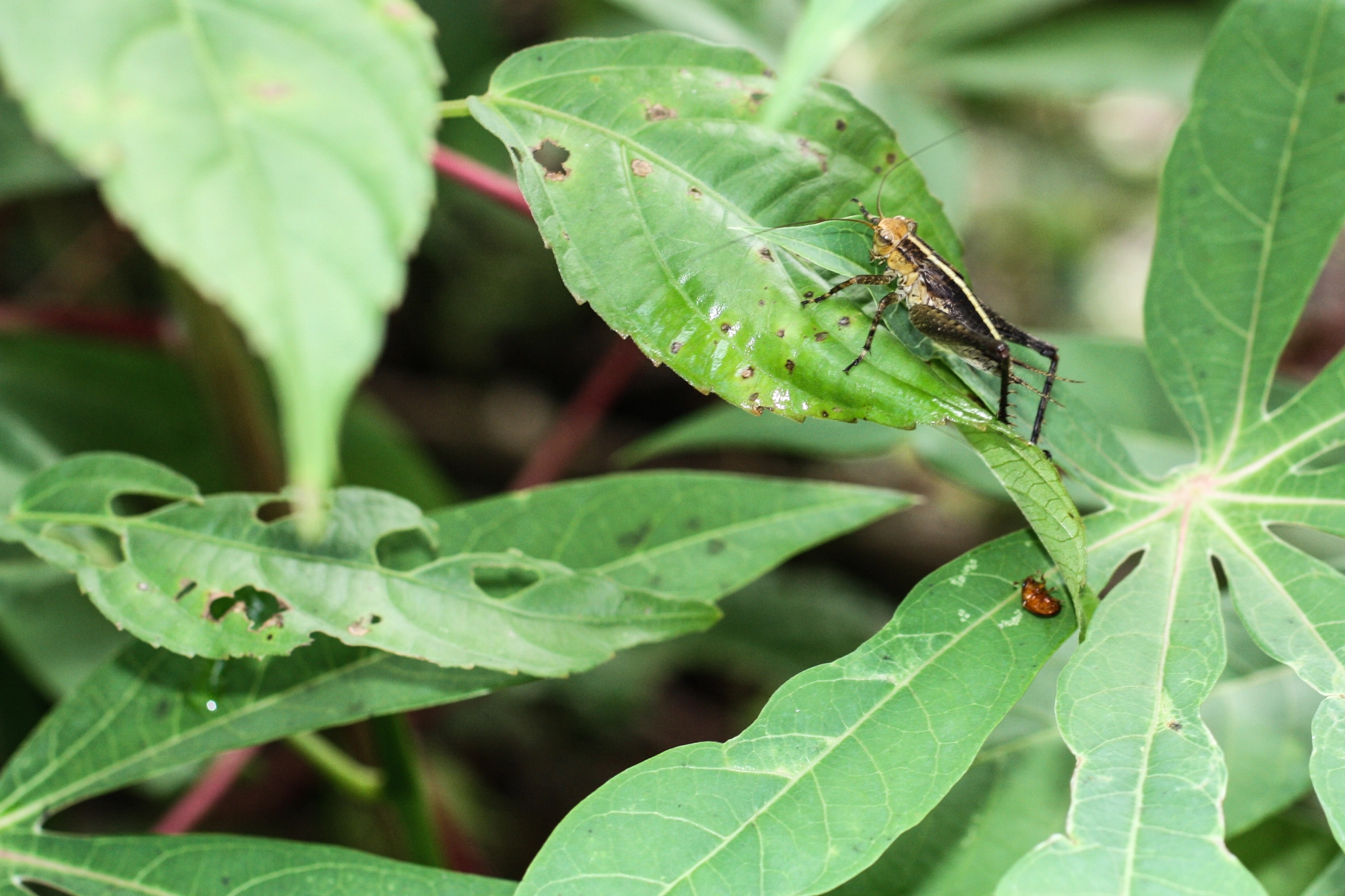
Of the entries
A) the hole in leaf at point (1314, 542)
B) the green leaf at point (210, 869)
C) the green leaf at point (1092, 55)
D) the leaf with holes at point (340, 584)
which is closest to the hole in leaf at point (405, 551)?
the leaf with holes at point (340, 584)

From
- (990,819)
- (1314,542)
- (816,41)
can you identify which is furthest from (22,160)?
(1314,542)

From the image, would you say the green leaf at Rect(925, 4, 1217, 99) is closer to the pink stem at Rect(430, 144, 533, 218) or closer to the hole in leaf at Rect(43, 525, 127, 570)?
the pink stem at Rect(430, 144, 533, 218)

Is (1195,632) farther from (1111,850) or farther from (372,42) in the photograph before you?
(372,42)

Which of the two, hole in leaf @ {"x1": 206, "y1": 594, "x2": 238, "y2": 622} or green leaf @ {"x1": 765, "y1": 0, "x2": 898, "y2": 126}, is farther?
hole in leaf @ {"x1": 206, "y1": 594, "x2": 238, "y2": 622}

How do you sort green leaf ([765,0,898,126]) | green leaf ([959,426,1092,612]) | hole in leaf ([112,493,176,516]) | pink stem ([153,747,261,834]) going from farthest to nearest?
hole in leaf ([112,493,176,516]) → pink stem ([153,747,261,834]) → green leaf ([959,426,1092,612]) → green leaf ([765,0,898,126])

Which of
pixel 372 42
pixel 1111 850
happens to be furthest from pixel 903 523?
pixel 372 42

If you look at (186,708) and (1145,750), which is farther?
(186,708)

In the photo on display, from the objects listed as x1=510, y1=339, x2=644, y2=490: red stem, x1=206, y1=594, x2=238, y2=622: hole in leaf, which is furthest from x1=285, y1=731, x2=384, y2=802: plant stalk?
x1=510, y1=339, x2=644, y2=490: red stem

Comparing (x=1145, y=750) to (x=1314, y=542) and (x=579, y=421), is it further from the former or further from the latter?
(x=1314, y=542)
